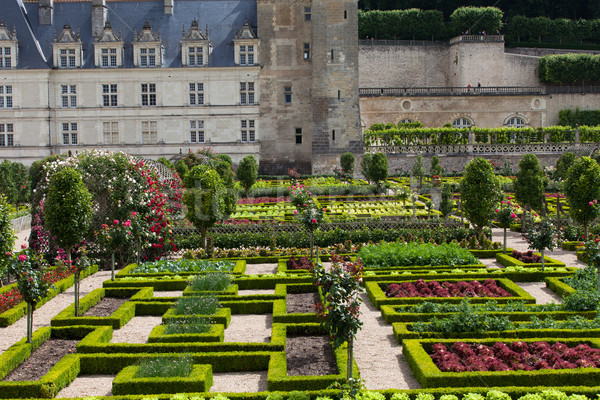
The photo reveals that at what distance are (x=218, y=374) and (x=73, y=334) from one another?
3362 millimetres

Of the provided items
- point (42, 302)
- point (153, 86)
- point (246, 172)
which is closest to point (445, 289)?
point (42, 302)

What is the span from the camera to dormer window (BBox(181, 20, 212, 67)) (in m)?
38.8

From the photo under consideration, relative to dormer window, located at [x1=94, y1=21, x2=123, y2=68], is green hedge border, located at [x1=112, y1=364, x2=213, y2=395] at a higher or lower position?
lower

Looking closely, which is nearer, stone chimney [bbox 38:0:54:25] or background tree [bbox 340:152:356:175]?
background tree [bbox 340:152:356:175]

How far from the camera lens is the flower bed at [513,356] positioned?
10180 millimetres

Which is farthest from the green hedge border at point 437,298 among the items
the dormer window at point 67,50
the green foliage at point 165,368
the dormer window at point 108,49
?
the dormer window at point 67,50

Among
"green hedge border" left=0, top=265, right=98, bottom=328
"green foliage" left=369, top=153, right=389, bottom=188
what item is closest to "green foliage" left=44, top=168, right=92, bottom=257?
"green hedge border" left=0, top=265, right=98, bottom=328

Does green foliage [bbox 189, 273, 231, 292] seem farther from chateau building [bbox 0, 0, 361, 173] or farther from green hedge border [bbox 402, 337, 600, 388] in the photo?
chateau building [bbox 0, 0, 361, 173]

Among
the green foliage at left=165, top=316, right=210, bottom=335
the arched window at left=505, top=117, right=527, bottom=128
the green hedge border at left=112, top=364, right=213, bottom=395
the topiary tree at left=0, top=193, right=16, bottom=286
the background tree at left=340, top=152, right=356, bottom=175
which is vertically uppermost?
the arched window at left=505, top=117, right=527, bottom=128

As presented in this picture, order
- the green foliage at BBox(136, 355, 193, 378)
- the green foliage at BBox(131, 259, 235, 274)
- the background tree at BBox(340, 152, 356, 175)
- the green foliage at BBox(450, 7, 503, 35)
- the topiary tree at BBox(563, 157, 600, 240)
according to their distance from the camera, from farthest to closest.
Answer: the green foliage at BBox(450, 7, 503, 35) < the background tree at BBox(340, 152, 356, 175) < the topiary tree at BBox(563, 157, 600, 240) < the green foliage at BBox(131, 259, 235, 274) < the green foliage at BBox(136, 355, 193, 378)

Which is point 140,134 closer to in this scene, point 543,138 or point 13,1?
point 13,1

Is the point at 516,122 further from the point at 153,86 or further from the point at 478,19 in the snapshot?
the point at 153,86

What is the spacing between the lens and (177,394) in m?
9.41

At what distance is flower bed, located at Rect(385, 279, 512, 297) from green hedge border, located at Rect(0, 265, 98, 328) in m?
7.83
